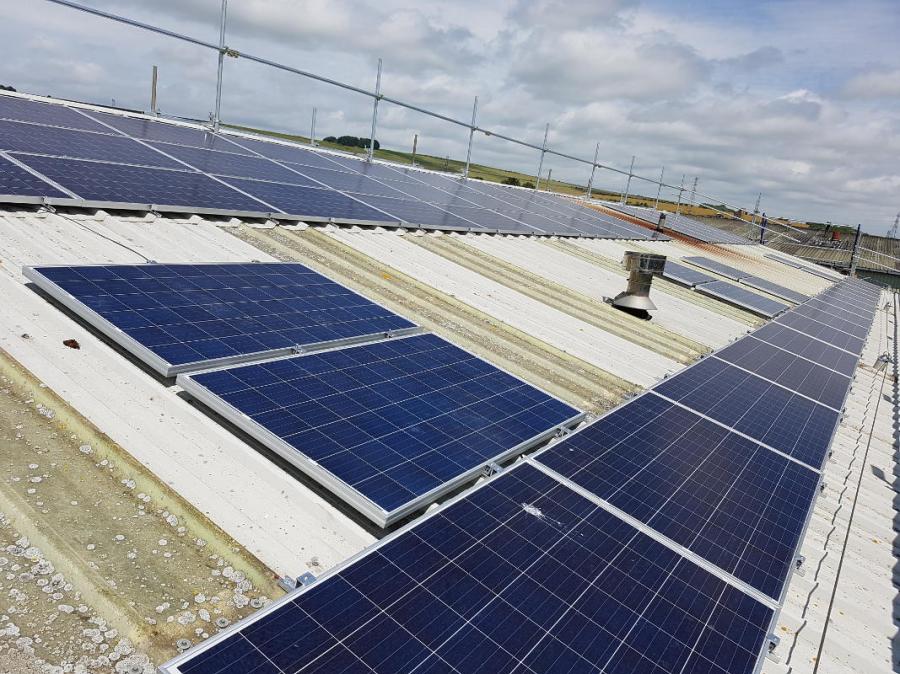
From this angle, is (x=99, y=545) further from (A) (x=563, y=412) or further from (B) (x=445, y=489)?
(A) (x=563, y=412)

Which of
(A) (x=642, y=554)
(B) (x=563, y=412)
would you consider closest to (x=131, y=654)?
(A) (x=642, y=554)

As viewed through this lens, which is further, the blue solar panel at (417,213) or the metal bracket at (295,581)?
the blue solar panel at (417,213)

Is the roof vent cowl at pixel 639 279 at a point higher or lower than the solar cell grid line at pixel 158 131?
lower

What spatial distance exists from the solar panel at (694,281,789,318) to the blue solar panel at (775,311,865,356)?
58cm

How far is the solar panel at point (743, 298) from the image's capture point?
2280cm

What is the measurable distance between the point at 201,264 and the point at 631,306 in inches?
457

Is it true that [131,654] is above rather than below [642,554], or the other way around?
below

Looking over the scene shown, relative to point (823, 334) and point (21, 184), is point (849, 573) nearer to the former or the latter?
point (21, 184)

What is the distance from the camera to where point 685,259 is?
32219mm

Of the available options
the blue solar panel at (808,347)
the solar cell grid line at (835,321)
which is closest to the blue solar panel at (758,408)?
the blue solar panel at (808,347)

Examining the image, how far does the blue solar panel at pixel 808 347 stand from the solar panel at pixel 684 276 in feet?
13.3

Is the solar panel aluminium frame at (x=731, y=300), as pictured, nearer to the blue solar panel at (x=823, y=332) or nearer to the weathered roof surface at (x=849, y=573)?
the blue solar panel at (x=823, y=332)

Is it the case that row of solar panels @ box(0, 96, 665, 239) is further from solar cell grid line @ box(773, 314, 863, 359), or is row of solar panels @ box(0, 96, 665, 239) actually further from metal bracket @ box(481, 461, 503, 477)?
solar cell grid line @ box(773, 314, 863, 359)

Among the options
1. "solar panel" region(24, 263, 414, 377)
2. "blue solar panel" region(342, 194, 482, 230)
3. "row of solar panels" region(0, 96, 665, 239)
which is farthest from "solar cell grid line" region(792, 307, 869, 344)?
"solar panel" region(24, 263, 414, 377)
